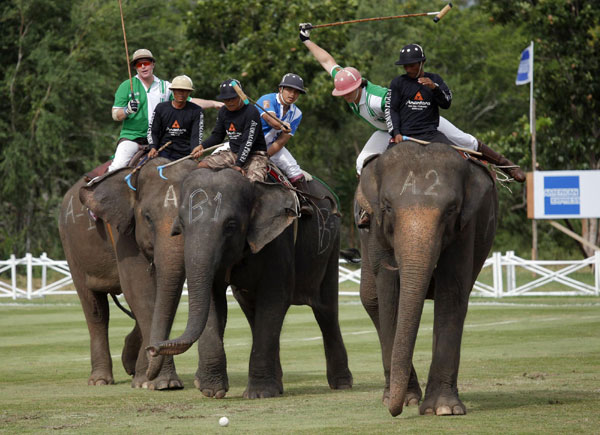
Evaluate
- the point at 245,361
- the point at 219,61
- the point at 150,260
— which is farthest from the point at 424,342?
the point at 219,61

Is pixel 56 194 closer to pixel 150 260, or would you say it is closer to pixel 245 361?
pixel 245 361

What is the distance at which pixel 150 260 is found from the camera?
13.0m

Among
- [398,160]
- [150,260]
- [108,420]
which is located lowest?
[108,420]

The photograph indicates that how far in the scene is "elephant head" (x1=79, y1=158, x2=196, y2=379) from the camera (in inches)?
471

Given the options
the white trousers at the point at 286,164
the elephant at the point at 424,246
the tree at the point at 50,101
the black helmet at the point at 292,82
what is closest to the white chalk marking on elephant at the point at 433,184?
the elephant at the point at 424,246

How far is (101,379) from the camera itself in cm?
1433

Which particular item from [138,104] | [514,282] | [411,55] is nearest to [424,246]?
[411,55]

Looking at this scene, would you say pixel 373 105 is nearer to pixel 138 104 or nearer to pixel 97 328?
pixel 138 104

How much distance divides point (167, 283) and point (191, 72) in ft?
115

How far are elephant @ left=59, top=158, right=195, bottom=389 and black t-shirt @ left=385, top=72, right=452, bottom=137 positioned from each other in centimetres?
259

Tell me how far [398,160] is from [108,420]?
3.28 metres

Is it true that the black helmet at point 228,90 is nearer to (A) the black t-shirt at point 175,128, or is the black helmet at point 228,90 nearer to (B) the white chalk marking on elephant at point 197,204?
(A) the black t-shirt at point 175,128

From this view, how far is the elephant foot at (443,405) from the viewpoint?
33.0ft

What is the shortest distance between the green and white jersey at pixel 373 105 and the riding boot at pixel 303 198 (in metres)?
1.42
